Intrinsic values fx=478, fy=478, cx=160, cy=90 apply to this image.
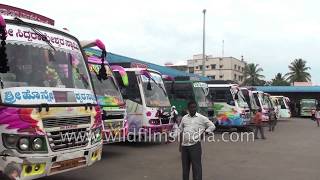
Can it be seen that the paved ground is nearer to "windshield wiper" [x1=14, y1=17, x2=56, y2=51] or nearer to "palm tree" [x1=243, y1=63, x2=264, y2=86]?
"windshield wiper" [x1=14, y1=17, x2=56, y2=51]

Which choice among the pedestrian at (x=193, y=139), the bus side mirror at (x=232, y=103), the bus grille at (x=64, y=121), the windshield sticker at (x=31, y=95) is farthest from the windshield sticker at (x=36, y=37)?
the bus side mirror at (x=232, y=103)

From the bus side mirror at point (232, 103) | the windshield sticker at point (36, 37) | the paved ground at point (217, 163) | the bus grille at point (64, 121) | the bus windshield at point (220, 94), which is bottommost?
the paved ground at point (217, 163)

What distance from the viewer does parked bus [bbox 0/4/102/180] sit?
703cm

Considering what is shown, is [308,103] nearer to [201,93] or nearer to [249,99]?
[249,99]

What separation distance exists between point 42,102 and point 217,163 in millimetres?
6166

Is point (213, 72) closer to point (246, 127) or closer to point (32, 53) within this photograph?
point (246, 127)

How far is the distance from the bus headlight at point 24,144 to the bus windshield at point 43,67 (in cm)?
89

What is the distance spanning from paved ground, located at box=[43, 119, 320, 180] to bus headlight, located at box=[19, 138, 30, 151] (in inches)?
102

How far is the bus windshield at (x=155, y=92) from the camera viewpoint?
50.6 ft

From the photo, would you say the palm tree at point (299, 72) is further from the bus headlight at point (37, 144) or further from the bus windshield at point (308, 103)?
the bus headlight at point (37, 144)

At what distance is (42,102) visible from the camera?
7449mm

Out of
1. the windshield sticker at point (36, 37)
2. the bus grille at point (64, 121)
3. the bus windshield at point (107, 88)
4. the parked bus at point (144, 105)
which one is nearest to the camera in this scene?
the bus grille at point (64, 121)

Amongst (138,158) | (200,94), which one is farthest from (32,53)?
(200,94)

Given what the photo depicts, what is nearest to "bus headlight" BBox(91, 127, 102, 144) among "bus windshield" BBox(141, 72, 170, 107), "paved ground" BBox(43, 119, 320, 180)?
"paved ground" BBox(43, 119, 320, 180)
